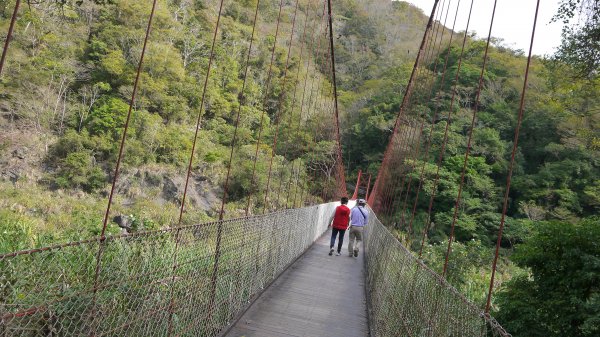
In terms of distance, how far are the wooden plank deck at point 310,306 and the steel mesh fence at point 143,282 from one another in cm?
16

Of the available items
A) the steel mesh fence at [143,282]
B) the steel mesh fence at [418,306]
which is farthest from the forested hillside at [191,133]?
the steel mesh fence at [143,282]

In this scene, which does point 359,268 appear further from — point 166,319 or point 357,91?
point 357,91

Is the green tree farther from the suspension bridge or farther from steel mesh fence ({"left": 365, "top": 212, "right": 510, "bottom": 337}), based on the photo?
steel mesh fence ({"left": 365, "top": 212, "right": 510, "bottom": 337})

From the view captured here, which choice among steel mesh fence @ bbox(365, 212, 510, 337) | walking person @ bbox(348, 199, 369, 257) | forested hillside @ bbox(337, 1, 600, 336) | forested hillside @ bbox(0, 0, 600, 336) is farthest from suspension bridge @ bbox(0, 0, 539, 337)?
forested hillside @ bbox(0, 0, 600, 336)

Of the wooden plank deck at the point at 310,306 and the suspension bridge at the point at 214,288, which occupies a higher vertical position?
the suspension bridge at the point at 214,288

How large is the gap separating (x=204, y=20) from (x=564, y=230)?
1111 inches

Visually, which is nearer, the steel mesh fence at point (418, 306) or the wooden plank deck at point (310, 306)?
the steel mesh fence at point (418, 306)

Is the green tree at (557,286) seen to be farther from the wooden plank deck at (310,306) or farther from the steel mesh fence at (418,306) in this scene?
the steel mesh fence at (418,306)

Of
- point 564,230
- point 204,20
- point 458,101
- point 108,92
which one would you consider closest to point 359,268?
point 564,230

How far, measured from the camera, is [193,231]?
6.80 ft

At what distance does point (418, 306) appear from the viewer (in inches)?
78.7

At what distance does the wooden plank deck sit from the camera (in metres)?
2.83

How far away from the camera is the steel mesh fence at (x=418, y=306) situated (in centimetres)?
140

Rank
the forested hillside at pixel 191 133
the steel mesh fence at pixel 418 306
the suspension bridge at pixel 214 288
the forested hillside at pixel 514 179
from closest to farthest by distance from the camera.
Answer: the steel mesh fence at pixel 418 306
the suspension bridge at pixel 214 288
the forested hillside at pixel 514 179
the forested hillside at pixel 191 133
